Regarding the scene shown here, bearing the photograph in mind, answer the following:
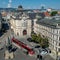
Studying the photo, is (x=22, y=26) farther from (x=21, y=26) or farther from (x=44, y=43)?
(x=44, y=43)

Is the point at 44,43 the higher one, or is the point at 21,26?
the point at 21,26

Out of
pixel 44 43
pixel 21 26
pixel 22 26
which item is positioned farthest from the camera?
pixel 22 26

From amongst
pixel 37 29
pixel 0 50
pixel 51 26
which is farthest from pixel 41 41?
pixel 37 29

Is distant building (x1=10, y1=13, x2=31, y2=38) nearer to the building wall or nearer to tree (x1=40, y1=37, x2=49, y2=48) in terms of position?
the building wall

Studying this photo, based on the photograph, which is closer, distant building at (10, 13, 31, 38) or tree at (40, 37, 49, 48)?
tree at (40, 37, 49, 48)

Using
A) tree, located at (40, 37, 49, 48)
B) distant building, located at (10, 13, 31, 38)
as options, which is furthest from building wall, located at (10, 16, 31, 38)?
tree, located at (40, 37, 49, 48)

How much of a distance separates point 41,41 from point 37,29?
2399 cm

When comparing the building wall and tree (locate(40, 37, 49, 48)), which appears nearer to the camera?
tree (locate(40, 37, 49, 48))

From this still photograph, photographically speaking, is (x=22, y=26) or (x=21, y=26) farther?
(x=22, y=26)

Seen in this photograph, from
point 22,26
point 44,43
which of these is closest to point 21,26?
point 22,26

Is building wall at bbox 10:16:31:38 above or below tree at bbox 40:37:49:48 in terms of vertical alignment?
above

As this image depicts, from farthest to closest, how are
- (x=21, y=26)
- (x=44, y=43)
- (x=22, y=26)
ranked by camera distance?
(x=22, y=26), (x=21, y=26), (x=44, y=43)

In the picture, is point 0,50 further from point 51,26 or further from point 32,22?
point 32,22

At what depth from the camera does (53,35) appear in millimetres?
74688
